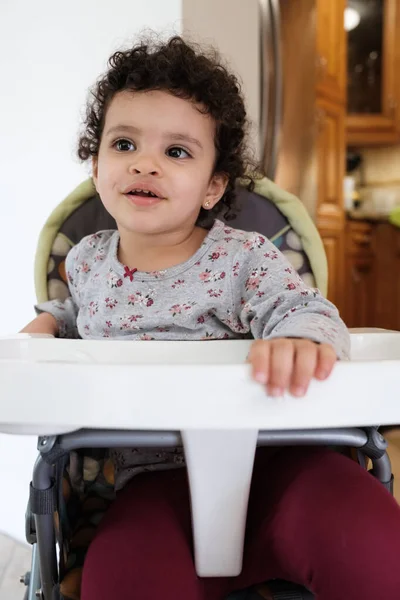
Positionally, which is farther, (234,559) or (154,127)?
(154,127)

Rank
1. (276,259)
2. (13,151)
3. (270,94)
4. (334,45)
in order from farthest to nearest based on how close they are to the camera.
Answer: (334,45) → (270,94) → (13,151) → (276,259)

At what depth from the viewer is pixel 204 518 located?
2.03ft

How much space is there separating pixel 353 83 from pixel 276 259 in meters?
3.72

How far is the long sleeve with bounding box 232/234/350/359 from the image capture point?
2.18 feet

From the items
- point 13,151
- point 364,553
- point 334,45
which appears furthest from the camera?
point 334,45

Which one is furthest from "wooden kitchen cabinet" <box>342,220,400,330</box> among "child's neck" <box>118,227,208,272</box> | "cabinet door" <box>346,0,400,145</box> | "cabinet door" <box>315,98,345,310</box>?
"child's neck" <box>118,227,208,272</box>

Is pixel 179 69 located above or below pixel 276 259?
above

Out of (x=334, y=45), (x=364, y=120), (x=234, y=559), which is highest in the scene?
(x=334, y=45)

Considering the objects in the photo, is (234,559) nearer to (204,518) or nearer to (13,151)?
(204,518)

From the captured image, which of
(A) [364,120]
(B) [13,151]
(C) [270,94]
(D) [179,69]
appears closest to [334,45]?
(A) [364,120]

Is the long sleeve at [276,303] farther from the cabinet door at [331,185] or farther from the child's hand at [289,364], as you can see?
the cabinet door at [331,185]

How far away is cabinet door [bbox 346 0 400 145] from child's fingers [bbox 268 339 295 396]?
3830 mm

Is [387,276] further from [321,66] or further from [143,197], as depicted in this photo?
[143,197]

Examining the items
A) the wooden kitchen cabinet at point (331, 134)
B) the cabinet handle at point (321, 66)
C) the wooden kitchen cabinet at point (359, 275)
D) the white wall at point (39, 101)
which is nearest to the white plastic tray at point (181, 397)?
the white wall at point (39, 101)
